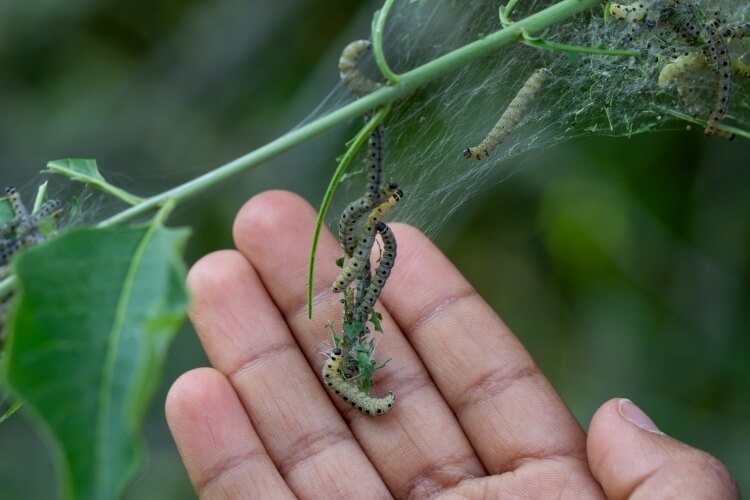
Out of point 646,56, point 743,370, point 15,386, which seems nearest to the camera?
point 15,386

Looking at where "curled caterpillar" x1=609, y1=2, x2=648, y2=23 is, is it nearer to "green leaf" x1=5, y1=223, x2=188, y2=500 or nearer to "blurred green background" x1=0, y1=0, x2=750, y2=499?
"blurred green background" x1=0, y1=0, x2=750, y2=499

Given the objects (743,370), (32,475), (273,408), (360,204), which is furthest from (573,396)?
(32,475)

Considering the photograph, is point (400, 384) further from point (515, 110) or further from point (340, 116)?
point (340, 116)

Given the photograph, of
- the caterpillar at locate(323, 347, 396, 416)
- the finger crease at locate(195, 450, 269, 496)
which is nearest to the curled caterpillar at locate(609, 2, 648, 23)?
the caterpillar at locate(323, 347, 396, 416)

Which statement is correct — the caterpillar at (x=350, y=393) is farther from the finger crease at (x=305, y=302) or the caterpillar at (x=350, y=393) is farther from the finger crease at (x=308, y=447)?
the finger crease at (x=305, y=302)

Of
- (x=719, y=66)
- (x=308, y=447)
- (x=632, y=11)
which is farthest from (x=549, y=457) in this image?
(x=632, y=11)

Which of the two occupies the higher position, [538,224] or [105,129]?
[105,129]

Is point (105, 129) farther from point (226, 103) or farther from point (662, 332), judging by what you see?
point (662, 332)
